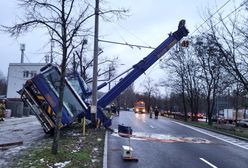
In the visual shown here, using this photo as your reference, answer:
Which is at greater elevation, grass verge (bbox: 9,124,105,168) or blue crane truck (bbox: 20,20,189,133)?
blue crane truck (bbox: 20,20,189,133)

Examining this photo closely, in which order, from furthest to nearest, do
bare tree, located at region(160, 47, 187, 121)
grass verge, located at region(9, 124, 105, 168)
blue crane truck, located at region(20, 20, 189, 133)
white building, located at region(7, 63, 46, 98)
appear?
white building, located at region(7, 63, 46, 98) → bare tree, located at region(160, 47, 187, 121) → blue crane truck, located at region(20, 20, 189, 133) → grass verge, located at region(9, 124, 105, 168)

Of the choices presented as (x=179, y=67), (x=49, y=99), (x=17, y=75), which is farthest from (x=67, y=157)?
(x=17, y=75)

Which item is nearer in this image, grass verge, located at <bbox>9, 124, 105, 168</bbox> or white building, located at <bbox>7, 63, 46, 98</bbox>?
Result: grass verge, located at <bbox>9, 124, 105, 168</bbox>

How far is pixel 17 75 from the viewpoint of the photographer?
93125mm

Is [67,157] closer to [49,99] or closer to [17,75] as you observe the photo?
[49,99]

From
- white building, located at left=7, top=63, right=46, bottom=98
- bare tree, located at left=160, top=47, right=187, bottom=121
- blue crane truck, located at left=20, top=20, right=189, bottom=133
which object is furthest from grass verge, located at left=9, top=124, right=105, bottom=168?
white building, located at left=7, top=63, right=46, bottom=98

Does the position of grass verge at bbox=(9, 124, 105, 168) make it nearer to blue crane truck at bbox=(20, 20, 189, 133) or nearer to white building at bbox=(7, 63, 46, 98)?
blue crane truck at bbox=(20, 20, 189, 133)

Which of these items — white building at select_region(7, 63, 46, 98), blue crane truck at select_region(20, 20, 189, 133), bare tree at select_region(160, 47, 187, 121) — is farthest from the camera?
white building at select_region(7, 63, 46, 98)

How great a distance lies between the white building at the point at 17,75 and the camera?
300ft

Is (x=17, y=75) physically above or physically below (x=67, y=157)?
above

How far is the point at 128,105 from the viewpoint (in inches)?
6452

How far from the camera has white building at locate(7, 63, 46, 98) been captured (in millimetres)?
91438

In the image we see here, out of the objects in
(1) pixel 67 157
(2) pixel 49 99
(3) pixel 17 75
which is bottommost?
(1) pixel 67 157

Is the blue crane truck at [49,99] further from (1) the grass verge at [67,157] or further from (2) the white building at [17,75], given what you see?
(2) the white building at [17,75]
